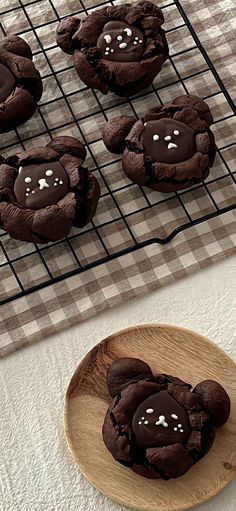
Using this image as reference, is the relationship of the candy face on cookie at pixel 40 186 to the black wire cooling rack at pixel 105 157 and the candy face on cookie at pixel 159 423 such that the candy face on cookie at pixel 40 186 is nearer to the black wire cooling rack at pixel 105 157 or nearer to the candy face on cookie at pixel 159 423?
the black wire cooling rack at pixel 105 157

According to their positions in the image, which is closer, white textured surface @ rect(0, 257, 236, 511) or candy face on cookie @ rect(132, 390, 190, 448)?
candy face on cookie @ rect(132, 390, 190, 448)

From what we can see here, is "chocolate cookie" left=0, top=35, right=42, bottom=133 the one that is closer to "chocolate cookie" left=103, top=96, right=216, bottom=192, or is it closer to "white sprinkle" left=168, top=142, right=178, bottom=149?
"chocolate cookie" left=103, top=96, right=216, bottom=192

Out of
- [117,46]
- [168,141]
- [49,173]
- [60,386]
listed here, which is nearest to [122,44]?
[117,46]

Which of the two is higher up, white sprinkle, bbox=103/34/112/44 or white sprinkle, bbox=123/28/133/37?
white sprinkle, bbox=103/34/112/44

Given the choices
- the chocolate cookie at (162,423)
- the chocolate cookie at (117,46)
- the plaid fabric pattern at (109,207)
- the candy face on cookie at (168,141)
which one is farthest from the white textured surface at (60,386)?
the chocolate cookie at (117,46)

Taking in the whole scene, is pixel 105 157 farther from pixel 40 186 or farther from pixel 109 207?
pixel 40 186

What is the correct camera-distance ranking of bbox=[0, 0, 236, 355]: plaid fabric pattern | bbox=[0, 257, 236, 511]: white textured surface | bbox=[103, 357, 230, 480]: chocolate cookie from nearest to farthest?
bbox=[103, 357, 230, 480]: chocolate cookie
bbox=[0, 257, 236, 511]: white textured surface
bbox=[0, 0, 236, 355]: plaid fabric pattern

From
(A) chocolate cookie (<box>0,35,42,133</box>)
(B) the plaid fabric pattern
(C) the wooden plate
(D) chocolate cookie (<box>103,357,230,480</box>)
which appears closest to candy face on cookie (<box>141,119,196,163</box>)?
(B) the plaid fabric pattern

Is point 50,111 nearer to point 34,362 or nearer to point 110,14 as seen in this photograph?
point 110,14
